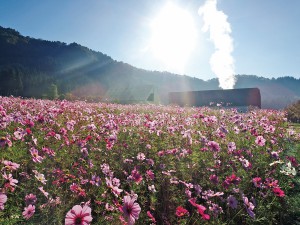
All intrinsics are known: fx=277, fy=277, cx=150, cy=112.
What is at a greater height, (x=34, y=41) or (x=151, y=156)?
(x=34, y=41)

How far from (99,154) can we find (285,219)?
9.68 ft

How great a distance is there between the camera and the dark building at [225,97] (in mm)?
39500

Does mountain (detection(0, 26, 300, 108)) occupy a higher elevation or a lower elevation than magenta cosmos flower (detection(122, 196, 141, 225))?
higher

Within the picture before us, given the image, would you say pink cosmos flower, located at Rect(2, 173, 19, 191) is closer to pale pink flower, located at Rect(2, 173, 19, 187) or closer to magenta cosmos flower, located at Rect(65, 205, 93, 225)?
pale pink flower, located at Rect(2, 173, 19, 187)

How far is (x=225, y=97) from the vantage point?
132ft

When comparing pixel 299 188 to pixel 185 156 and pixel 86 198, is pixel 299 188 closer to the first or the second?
pixel 185 156

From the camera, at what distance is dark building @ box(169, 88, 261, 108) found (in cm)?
3950

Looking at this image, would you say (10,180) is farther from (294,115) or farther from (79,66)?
(79,66)

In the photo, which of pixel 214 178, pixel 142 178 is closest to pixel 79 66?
pixel 142 178

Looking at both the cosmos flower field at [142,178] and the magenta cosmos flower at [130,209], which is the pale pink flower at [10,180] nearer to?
the cosmos flower field at [142,178]

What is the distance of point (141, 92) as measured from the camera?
65500 millimetres

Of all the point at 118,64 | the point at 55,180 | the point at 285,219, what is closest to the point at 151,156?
the point at 55,180

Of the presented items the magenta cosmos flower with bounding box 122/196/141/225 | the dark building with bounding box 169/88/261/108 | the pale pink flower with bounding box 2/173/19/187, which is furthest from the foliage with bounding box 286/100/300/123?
the pale pink flower with bounding box 2/173/19/187

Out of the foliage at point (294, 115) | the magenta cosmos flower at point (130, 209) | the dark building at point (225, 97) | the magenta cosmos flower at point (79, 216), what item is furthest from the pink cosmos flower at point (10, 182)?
the dark building at point (225, 97)
